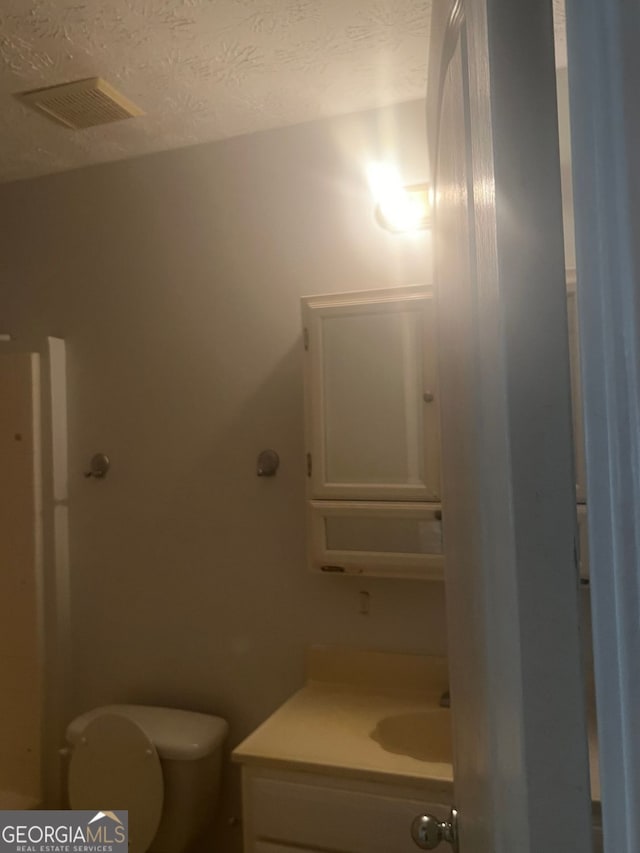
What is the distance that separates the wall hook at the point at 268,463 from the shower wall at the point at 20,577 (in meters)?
0.79

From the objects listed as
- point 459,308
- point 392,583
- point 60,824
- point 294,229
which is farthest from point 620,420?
point 60,824

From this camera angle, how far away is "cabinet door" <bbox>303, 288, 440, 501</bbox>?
1706mm

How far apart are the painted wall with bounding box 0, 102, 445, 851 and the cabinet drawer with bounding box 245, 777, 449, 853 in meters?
0.49

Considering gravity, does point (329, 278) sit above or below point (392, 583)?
above

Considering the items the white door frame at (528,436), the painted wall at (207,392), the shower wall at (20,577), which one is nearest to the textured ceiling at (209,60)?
the painted wall at (207,392)

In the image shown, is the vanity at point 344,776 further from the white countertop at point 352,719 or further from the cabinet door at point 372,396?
the cabinet door at point 372,396

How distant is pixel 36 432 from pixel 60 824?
1169mm

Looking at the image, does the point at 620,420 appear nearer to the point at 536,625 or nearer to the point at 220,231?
the point at 536,625

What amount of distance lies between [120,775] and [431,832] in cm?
123

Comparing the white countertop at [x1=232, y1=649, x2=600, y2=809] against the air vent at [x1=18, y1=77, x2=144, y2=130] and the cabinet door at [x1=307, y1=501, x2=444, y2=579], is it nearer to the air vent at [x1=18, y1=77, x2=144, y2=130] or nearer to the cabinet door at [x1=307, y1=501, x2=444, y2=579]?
the cabinet door at [x1=307, y1=501, x2=444, y2=579]

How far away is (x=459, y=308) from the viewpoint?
2.07 feet

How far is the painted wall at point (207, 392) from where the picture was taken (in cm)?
198

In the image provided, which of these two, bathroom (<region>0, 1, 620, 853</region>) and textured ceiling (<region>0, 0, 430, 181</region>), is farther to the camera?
bathroom (<region>0, 1, 620, 853</region>)

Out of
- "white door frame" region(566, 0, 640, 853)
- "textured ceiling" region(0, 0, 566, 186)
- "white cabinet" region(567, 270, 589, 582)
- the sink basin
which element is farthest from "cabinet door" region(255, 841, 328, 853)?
"textured ceiling" region(0, 0, 566, 186)
